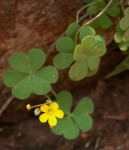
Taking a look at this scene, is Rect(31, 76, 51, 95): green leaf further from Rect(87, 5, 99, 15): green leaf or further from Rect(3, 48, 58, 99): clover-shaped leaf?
Rect(87, 5, 99, 15): green leaf

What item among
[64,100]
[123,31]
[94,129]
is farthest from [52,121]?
[94,129]

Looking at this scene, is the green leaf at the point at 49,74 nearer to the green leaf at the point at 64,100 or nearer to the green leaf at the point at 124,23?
the green leaf at the point at 64,100

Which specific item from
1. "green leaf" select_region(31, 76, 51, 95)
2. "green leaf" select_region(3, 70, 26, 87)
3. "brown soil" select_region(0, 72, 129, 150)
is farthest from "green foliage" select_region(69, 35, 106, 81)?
"brown soil" select_region(0, 72, 129, 150)

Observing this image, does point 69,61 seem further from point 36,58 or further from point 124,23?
point 124,23

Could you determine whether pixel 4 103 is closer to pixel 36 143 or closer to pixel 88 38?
pixel 36 143

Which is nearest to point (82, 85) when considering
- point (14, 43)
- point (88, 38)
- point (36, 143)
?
point (36, 143)

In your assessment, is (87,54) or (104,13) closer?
(87,54)

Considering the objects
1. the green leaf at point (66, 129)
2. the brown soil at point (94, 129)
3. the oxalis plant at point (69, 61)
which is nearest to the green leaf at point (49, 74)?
the oxalis plant at point (69, 61)
